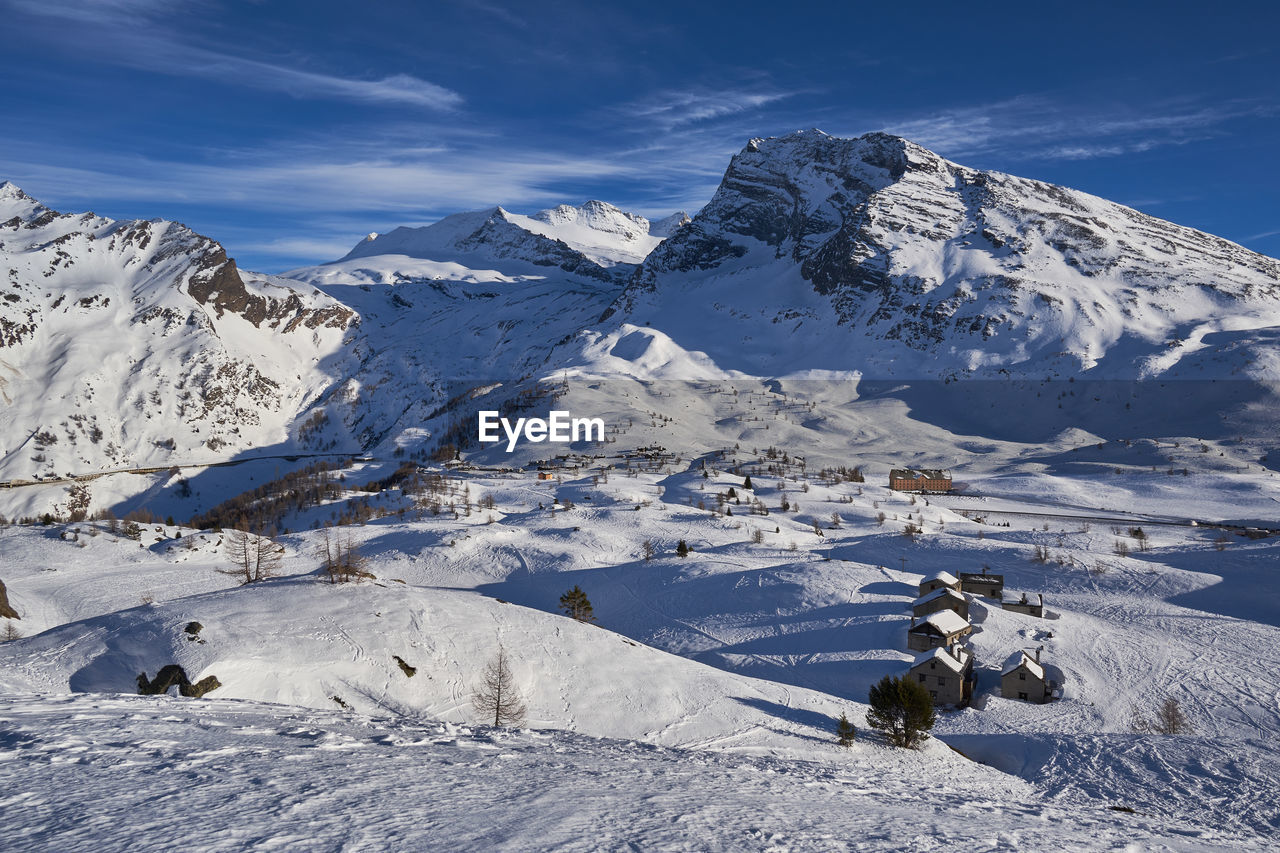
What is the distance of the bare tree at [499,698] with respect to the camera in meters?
24.4

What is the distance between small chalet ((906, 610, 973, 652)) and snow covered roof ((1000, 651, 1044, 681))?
293 cm

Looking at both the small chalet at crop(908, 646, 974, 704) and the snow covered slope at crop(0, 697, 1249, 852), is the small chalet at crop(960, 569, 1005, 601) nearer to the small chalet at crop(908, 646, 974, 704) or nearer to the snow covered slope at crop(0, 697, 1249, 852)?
the small chalet at crop(908, 646, 974, 704)

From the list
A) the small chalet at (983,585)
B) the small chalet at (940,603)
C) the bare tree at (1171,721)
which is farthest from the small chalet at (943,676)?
the small chalet at (983,585)

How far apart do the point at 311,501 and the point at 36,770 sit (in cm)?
10099

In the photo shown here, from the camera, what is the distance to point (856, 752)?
26.3 m

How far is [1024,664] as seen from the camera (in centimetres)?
3734

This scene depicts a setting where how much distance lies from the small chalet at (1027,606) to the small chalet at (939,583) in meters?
3.58

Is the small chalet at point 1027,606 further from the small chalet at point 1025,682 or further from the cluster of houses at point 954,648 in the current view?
the small chalet at point 1025,682

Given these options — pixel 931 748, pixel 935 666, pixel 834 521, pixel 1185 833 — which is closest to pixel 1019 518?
pixel 834 521

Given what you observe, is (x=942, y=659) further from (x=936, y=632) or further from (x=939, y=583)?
(x=939, y=583)

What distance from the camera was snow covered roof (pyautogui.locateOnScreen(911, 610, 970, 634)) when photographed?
41750 millimetres

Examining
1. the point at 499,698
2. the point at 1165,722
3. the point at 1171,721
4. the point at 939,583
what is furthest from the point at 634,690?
the point at 939,583

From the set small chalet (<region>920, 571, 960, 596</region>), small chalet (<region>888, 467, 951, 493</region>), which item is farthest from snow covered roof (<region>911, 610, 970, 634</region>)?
small chalet (<region>888, 467, 951, 493</region>)

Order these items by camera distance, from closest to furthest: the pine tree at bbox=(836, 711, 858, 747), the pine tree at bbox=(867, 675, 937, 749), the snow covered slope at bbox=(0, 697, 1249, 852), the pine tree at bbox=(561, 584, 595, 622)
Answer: the snow covered slope at bbox=(0, 697, 1249, 852), the pine tree at bbox=(836, 711, 858, 747), the pine tree at bbox=(867, 675, 937, 749), the pine tree at bbox=(561, 584, 595, 622)
